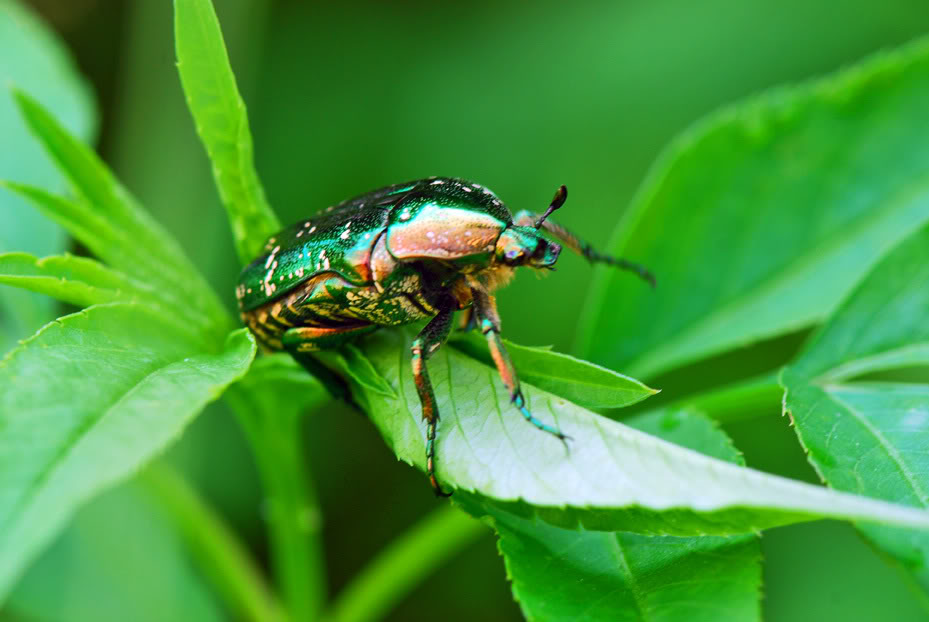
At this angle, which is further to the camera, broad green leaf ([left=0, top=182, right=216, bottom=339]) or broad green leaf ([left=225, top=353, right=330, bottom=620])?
broad green leaf ([left=225, top=353, right=330, bottom=620])

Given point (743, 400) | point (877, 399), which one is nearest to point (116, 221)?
point (743, 400)

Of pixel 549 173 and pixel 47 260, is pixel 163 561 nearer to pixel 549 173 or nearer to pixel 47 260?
pixel 47 260

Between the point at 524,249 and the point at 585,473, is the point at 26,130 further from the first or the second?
the point at 585,473

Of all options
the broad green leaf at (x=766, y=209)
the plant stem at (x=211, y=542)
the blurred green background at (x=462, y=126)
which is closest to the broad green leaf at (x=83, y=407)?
the plant stem at (x=211, y=542)

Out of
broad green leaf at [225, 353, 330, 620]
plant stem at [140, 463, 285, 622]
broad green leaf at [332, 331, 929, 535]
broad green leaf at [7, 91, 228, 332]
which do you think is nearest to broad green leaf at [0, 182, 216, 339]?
broad green leaf at [7, 91, 228, 332]

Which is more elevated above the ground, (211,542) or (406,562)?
(211,542)

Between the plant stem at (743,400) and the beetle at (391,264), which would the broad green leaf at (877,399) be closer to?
the plant stem at (743,400)

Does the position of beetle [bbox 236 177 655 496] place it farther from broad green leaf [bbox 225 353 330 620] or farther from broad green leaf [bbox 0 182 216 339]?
broad green leaf [bbox 0 182 216 339]
